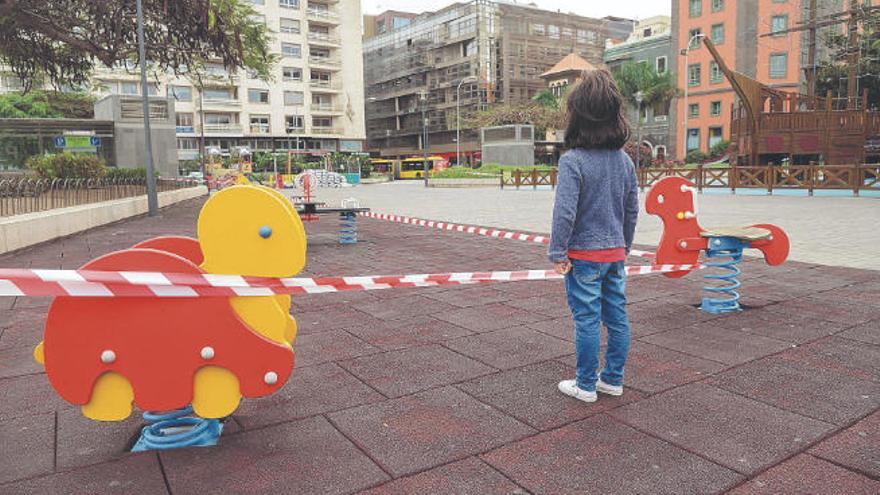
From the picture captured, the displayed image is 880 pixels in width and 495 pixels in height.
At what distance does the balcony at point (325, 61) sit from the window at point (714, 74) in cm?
3521

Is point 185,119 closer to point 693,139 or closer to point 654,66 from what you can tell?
point 654,66

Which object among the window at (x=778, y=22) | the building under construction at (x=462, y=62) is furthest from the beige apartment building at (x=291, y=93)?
the window at (x=778, y=22)

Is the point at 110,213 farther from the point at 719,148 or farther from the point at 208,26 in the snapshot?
the point at 719,148

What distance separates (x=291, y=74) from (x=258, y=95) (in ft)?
13.9

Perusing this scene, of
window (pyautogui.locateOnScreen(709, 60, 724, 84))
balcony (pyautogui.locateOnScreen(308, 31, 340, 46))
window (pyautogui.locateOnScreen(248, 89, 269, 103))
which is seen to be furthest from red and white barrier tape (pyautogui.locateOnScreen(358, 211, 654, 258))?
balcony (pyautogui.locateOnScreen(308, 31, 340, 46))

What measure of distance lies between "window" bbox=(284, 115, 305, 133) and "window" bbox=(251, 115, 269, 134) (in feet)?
6.50

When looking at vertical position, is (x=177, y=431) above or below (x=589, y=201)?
below

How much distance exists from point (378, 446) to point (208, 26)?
13.9 meters

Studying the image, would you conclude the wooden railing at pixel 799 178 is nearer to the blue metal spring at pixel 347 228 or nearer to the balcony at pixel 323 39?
the blue metal spring at pixel 347 228

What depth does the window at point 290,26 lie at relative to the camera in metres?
60.6

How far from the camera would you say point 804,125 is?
1026 inches

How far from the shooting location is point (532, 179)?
3459 centimetres

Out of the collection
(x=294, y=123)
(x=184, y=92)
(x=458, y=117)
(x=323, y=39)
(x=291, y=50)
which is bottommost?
(x=294, y=123)

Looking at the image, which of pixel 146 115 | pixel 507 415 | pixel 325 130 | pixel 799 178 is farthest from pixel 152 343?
pixel 325 130
